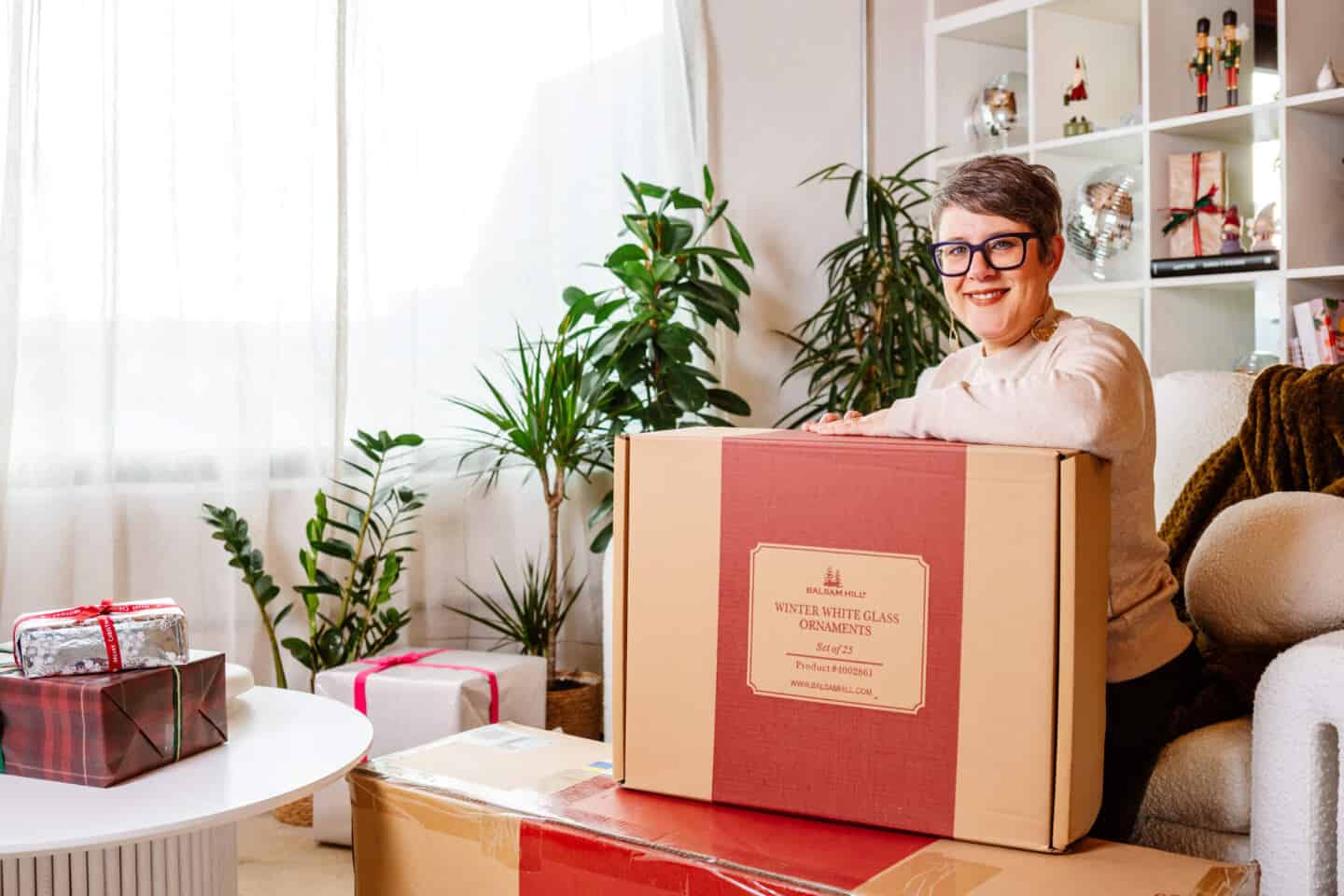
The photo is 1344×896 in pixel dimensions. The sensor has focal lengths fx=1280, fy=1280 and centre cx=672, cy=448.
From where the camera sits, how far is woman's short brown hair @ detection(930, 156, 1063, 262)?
1310 mm

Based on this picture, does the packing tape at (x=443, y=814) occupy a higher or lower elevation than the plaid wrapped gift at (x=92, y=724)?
lower

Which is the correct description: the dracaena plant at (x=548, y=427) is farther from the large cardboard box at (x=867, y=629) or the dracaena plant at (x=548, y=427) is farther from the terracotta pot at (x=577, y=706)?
the large cardboard box at (x=867, y=629)

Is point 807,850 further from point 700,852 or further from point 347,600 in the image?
point 347,600

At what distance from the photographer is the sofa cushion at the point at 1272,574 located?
4.49 feet

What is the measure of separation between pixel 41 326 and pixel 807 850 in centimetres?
194

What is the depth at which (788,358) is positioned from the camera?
140 inches

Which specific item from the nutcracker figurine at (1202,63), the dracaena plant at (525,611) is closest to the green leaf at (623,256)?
the dracaena plant at (525,611)

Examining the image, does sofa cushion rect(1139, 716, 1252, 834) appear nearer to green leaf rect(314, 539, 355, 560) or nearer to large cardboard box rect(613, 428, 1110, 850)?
large cardboard box rect(613, 428, 1110, 850)

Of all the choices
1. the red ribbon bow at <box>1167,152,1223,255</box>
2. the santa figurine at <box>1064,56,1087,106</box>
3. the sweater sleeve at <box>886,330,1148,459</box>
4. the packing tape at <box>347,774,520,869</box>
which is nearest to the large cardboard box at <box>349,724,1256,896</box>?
the packing tape at <box>347,774,520,869</box>

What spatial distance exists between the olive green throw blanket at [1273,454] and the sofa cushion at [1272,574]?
8.0 inches

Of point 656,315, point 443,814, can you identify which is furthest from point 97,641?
point 656,315

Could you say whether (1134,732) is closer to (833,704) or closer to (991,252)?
(833,704)

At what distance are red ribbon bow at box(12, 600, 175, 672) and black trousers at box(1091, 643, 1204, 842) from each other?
41.0 inches

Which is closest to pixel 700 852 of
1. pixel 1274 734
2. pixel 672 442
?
pixel 672 442
